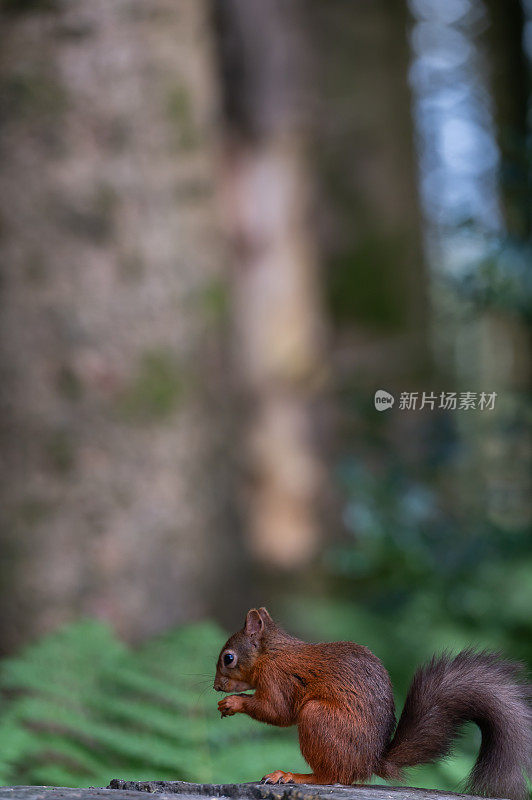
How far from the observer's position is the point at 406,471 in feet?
14.4

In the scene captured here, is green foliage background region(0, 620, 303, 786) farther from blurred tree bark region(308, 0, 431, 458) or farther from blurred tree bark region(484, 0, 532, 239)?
blurred tree bark region(484, 0, 532, 239)

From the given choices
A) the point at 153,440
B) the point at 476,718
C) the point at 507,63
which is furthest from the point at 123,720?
the point at 507,63

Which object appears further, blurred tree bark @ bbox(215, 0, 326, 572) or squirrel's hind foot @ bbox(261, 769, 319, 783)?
blurred tree bark @ bbox(215, 0, 326, 572)

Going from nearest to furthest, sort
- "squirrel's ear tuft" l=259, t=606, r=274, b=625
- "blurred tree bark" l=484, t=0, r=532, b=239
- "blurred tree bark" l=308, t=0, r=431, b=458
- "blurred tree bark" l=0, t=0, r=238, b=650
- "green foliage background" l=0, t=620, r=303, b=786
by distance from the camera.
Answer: "squirrel's ear tuft" l=259, t=606, r=274, b=625, "green foliage background" l=0, t=620, r=303, b=786, "blurred tree bark" l=0, t=0, r=238, b=650, "blurred tree bark" l=308, t=0, r=431, b=458, "blurred tree bark" l=484, t=0, r=532, b=239

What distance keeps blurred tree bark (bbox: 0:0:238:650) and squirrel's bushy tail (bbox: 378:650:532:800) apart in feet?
6.16

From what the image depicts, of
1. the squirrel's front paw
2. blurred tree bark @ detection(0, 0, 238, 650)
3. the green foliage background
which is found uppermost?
blurred tree bark @ detection(0, 0, 238, 650)

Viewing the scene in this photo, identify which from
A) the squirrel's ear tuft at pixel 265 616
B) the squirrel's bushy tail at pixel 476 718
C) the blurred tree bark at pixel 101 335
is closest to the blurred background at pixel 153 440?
the blurred tree bark at pixel 101 335

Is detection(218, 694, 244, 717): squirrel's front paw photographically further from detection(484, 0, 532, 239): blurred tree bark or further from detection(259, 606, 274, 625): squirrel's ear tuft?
detection(484, 0, 532, 239): blurred tree bark

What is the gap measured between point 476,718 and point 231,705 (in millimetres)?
505

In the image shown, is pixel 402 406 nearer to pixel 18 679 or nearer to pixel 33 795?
pixel 18 679

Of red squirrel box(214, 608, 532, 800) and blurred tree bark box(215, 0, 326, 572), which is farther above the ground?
blurred tree bark box(215, 0, 326, 572)

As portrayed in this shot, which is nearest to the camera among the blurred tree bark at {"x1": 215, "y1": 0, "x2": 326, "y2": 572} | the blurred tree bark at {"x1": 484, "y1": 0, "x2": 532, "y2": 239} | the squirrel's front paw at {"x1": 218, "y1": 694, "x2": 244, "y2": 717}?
the squirrel's front paw at {"x1": 218, "y1": 694, "x2": 244, "y2": 717}

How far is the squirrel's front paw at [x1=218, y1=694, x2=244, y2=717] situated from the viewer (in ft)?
6.43

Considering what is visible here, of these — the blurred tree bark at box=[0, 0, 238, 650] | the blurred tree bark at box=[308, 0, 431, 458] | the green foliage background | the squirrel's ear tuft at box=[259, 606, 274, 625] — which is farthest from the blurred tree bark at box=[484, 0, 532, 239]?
the squirrel's ear tuft at box=[259, 606, 274, 625]
